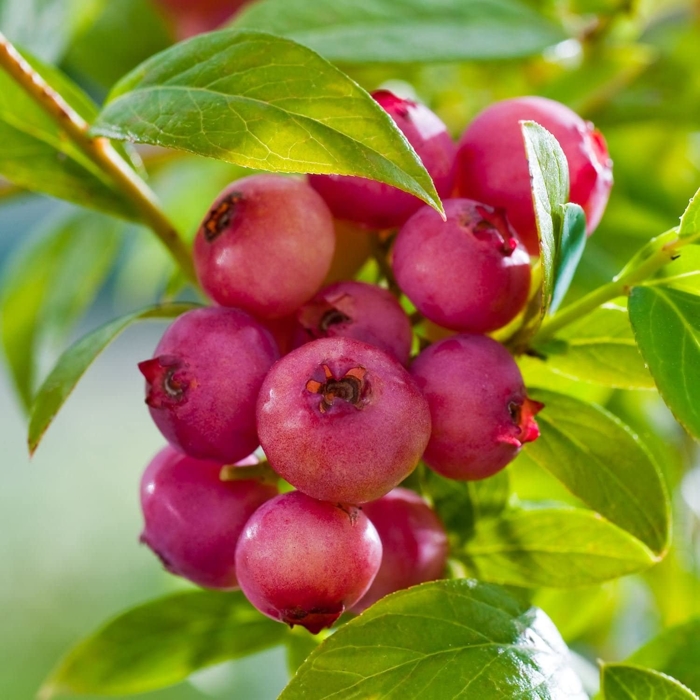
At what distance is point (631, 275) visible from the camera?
0.39 metres

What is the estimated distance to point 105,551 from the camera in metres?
2.00

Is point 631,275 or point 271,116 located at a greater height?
point 271,116

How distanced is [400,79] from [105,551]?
144 cm

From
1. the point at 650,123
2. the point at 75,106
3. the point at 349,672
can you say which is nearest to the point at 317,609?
the point at 349,672

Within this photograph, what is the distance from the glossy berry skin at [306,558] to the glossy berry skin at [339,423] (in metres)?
0.01

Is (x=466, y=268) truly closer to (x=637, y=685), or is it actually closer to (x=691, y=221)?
(x=691, y=221)

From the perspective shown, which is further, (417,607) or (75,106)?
(75,106)

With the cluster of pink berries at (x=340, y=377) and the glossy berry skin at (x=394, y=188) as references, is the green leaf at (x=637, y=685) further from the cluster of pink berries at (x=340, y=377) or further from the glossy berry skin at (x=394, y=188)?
the glossy berry skin at (x=394, y=188)

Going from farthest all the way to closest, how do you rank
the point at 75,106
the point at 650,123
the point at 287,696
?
the point at 650,123, the point at 75,106, the point at 287,696

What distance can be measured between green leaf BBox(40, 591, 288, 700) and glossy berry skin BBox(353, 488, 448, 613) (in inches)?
5.7

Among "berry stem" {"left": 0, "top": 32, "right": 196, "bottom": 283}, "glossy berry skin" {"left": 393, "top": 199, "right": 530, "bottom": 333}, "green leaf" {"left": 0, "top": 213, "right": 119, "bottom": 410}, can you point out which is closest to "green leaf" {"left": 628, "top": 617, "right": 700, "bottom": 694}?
"glossy berry skin" {"left": 393, "top": 199, "right": 530, "bottom": 333}

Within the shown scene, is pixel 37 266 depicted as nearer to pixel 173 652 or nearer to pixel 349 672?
pixel 173 652

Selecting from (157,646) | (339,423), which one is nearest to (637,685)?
(339,423)

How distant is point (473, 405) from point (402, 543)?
0.09 m
